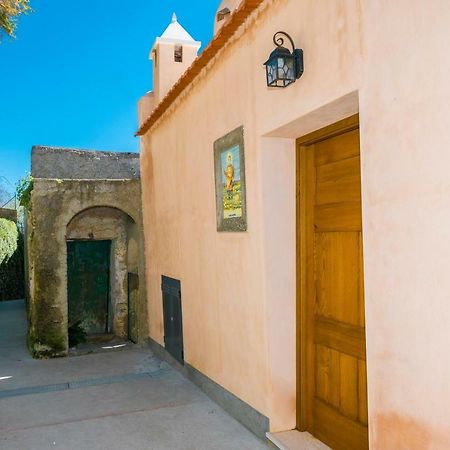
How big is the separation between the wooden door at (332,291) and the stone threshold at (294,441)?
0.08m

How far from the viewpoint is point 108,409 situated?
5840 millimetres

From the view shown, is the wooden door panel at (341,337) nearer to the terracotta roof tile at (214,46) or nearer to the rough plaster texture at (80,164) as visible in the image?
the terracotta roof tile at (214,46)

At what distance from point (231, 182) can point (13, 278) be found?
572 inches

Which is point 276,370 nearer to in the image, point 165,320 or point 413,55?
point 413,55

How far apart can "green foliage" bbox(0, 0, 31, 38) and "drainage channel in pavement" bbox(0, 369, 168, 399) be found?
4994mm

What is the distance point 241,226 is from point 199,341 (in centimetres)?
214

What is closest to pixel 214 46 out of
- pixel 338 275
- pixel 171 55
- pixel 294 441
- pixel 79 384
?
pixel 338 275

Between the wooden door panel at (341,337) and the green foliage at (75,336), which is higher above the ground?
the wooden door panel at (341,337)

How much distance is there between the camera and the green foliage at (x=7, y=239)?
594 inches

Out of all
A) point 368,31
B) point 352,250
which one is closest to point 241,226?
point 352,250

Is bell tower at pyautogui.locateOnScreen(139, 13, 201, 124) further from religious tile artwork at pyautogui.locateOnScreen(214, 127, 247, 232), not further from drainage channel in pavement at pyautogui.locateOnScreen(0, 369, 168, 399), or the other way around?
drainage channel in pavement at pyautogui.locateOnScreen(0, 369, 168, 399)

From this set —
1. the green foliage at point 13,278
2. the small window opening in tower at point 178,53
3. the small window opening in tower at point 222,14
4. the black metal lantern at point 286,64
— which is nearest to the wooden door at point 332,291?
the black metal lantern at point 286,64

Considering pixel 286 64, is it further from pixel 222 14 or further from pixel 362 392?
pixel 222 14

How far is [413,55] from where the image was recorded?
2809 millimetres
